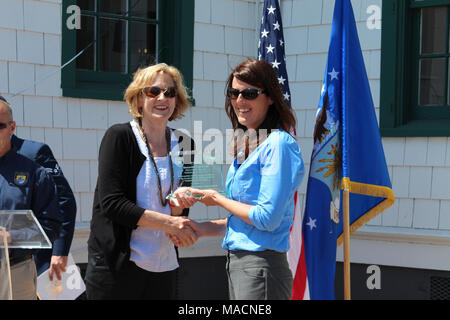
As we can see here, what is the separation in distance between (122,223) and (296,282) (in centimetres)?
199

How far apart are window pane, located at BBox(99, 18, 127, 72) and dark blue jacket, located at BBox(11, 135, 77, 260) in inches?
69.5

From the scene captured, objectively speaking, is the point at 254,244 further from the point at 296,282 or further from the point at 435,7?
the point at 435,7

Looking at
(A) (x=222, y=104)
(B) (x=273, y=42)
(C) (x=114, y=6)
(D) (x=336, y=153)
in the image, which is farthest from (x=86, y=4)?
(D) (x=336, y=153)

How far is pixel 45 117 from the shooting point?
5652mm

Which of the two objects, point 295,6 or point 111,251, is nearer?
point 111,251

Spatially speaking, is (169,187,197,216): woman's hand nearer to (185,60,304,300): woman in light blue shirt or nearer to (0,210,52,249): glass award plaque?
(185,60,304,300): woman in light blue shirt

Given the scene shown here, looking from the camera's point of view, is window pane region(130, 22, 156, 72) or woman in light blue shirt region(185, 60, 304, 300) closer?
woman in light blue shirt region(185, 60, 304, 300)

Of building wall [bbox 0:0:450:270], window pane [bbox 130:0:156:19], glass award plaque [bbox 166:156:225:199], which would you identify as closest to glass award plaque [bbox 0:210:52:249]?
glass award plaque [bbox 166:156:225:199]

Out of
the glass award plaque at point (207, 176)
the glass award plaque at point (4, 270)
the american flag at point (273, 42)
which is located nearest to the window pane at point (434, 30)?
the american flag at point (273, 42)

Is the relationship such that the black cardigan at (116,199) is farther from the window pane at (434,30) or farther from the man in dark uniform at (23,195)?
the window pane at (434,30)

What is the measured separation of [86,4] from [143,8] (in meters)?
0.60

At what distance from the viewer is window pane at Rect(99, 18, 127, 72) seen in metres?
6.17

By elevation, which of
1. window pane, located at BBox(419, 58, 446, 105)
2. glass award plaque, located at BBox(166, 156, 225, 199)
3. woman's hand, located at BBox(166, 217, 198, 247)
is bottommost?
woman's hand, located at BBox(166, 217, 198, 247)
